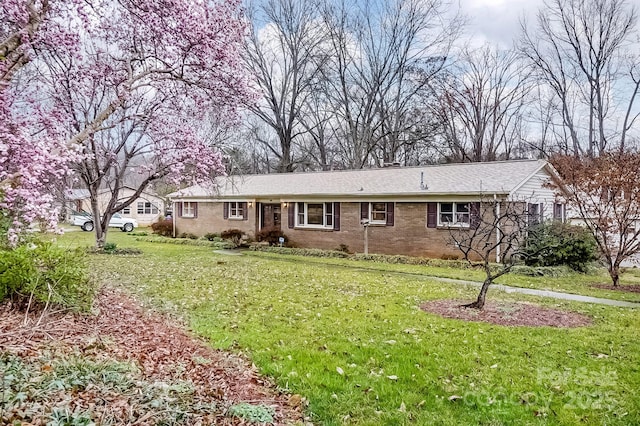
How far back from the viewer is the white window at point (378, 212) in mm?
18703

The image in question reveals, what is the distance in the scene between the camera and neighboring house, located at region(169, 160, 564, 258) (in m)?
16.6

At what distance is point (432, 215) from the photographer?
1714 centimetres

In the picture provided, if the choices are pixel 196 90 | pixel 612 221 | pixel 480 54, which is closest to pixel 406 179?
pixel 612 221

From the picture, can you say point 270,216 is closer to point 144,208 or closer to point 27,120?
point 27,120

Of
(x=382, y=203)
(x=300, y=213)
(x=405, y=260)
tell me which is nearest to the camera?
(x=405, y=260)

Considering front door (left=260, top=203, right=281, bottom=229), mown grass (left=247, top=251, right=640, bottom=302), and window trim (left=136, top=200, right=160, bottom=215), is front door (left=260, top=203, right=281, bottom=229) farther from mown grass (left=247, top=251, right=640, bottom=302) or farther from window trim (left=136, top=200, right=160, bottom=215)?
window trim (left=136, top=200, right=160, bottom=215)

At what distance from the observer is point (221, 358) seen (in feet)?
16.8

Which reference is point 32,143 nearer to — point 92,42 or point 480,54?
point 92,42

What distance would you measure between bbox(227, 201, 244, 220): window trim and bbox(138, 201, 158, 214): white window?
2105 cm

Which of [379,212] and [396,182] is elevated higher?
[396,182]

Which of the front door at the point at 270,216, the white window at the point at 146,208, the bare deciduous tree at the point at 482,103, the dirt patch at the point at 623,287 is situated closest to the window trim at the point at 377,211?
the front door at the point at 270,216

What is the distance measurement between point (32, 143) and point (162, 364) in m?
3.22

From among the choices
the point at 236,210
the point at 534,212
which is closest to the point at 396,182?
the point at 534,212

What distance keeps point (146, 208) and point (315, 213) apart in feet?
87.8
